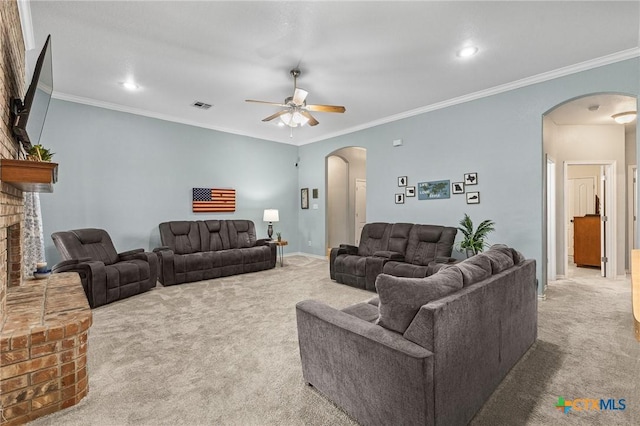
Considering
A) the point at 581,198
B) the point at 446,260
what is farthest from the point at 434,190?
the point at 581,198

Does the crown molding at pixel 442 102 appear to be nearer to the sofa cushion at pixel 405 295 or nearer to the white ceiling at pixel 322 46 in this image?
the white ceiling at pixel 322 46

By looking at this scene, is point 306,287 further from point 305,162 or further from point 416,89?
point 305,162

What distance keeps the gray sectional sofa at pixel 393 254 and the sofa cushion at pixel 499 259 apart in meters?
1.53

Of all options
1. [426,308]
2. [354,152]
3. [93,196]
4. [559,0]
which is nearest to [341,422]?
[426,308]

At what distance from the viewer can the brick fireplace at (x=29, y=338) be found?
1.76 metres

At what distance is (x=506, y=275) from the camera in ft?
6.85

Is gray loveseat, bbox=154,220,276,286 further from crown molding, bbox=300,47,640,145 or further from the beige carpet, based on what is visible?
crown molding, bbox=300,47,640,145

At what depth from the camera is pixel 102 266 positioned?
12.3 feet

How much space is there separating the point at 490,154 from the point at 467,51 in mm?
1724

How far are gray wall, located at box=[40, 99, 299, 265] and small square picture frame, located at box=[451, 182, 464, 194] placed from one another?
13.5ft

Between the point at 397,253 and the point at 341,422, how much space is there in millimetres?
3117

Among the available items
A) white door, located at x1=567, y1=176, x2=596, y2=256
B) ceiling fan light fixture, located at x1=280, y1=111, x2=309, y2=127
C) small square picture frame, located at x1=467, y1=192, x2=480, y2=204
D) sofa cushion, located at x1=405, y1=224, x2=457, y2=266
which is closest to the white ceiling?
ceiling fan light fixture, located at x1=280, y1=111, x2=309, y2=127

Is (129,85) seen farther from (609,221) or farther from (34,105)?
(609,221)

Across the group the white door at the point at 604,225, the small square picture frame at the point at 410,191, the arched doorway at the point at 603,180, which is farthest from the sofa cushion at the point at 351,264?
the white door at the point at 604,225
